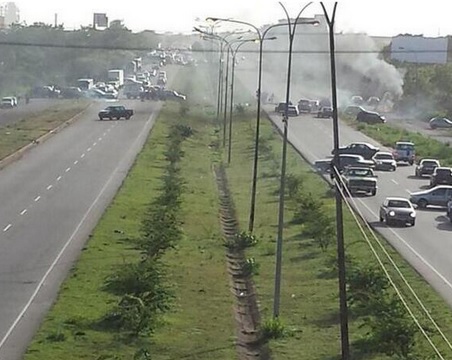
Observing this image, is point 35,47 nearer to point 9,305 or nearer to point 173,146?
point 173,146

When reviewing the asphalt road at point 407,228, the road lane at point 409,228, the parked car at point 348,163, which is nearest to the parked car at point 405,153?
the road lane at point 409,228

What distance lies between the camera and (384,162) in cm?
6938

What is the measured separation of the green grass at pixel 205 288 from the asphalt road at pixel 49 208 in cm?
55

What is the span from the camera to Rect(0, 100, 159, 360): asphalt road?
2919cm

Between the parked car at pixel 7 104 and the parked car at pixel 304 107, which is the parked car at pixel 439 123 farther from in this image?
the parked car at pixel 7 104

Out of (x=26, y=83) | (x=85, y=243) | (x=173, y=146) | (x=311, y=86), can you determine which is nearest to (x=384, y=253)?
(x=85, y=243)

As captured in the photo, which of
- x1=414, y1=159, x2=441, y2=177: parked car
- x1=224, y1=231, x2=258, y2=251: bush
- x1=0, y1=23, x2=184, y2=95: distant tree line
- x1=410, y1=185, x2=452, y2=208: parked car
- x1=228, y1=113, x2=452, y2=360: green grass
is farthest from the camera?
x1=0, y1=23, x2=184, y2=95: distant tree line

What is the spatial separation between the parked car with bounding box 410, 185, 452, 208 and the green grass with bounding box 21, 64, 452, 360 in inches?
157

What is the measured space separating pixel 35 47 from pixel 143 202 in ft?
370

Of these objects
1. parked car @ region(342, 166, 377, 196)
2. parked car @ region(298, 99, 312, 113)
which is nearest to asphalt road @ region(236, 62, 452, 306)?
parked car @ region(342, 166, 377, 196)

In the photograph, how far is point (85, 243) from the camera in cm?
3922

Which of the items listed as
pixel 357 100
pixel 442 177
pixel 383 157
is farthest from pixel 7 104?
pixel 442 177

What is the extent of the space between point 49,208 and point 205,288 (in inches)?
654

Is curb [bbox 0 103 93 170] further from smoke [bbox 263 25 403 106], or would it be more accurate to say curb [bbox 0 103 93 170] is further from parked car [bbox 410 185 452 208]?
smoke [bbox 263 25 403 106]
